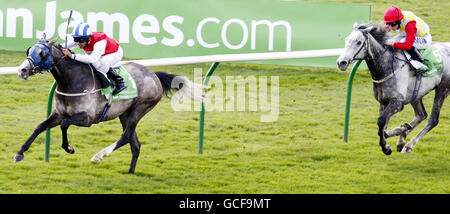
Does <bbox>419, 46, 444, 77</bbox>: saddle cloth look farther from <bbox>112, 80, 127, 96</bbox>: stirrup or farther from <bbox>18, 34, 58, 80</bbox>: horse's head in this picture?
<bbox>18, 34, 58, 80</bbox>: horse's head

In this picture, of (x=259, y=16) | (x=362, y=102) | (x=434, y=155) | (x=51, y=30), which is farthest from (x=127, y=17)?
(x=434, y=155)

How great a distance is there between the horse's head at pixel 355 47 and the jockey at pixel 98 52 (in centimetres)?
206

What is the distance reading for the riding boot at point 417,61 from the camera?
8.37m

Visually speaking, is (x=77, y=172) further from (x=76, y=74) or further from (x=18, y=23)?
(x=18, y=23)

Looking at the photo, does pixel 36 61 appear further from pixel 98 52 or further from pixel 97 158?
pixel 97 158

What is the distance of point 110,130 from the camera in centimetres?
1011

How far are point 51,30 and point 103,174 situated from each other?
3.63 metres

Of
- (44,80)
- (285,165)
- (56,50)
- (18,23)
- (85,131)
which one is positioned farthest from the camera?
(44,80)

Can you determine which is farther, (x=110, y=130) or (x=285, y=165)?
(x=110, y=130)

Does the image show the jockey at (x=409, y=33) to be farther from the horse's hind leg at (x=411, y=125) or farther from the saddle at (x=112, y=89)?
the saddle at (x=112, y=89)

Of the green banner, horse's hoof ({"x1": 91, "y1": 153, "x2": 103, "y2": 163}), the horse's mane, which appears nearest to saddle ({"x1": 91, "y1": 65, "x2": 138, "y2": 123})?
horse's hoof ({"x1": 91, "y1": 153, "x2": 103, "y2": 163})

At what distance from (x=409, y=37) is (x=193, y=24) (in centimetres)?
393

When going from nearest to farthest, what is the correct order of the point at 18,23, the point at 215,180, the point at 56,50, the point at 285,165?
1. the point at 56,50
2. the point at 215,180
3. the point at 285,165
4. the point at 18,23

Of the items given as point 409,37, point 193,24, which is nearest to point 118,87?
point 409,37
